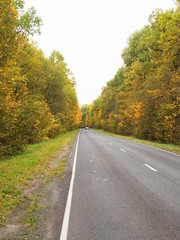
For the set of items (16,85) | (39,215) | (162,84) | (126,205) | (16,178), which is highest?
(162,84)

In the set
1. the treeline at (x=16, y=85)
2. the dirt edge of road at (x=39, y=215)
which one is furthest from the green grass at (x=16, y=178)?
the treeline at (x=16, y=85)

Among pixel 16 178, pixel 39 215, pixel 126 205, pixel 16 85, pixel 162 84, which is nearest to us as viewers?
pixel 39 215

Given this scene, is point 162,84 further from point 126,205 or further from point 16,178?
point 16,178

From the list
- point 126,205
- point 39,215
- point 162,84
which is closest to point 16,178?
point 39,215

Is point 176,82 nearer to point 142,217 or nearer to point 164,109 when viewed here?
point 164,109

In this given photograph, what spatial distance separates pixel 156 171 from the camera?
24.4 feet

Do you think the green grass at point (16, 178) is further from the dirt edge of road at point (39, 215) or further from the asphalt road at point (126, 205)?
the asphalt road at point (126, 205)

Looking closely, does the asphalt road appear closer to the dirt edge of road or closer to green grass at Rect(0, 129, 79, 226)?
the dirt edge of road

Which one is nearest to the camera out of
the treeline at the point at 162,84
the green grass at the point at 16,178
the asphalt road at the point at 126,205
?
the asphalt road at the point at 126,205

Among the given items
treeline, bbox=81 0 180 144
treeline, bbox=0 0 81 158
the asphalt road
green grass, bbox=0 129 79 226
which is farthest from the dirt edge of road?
treeline, bbox=81 0 180 144

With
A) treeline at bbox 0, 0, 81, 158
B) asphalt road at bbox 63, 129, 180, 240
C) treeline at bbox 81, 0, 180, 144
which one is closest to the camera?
asphalt road at bbox 63, 129, 180, 240

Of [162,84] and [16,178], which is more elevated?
[162,84]

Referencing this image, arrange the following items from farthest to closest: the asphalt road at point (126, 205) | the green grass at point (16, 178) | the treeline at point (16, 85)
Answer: the treeline at point (16, 85)
the green grass at point (16, 178)
the asphalt road at point (126, 205)

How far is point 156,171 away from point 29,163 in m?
6.77
